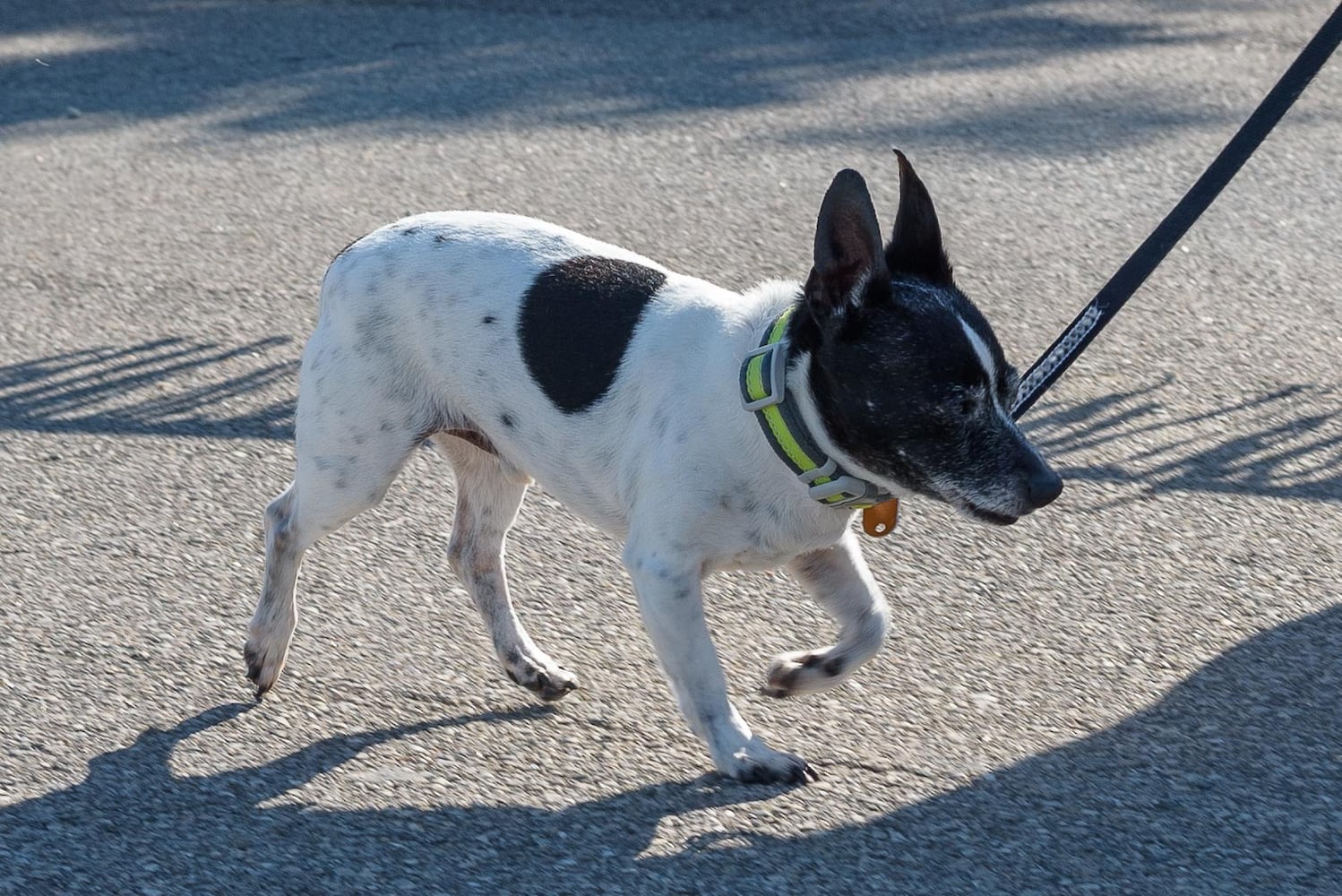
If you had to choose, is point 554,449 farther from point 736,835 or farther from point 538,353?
point 736,835

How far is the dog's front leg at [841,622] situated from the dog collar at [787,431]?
314 mm

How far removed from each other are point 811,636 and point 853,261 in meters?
1.29

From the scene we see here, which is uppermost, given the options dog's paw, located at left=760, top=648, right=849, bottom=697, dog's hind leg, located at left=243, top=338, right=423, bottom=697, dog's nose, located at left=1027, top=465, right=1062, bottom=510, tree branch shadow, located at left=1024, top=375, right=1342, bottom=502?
dog's nose, located at left=1027, top=465, right=1062, bottom=510

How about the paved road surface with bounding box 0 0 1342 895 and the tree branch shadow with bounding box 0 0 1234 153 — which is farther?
the tree branch shadow with bounding box 0 0 1234 153

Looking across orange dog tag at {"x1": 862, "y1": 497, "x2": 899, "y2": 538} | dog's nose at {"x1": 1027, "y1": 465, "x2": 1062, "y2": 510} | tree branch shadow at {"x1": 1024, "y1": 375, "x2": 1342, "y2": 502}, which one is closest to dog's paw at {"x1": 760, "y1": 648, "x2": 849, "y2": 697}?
orange dog tag at {"x1": 862, "y1": 497, "x2": 899, "y2": 538}

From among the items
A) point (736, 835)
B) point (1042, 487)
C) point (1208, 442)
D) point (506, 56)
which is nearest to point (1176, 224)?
point (1042, 487)

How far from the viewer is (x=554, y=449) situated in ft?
12.0

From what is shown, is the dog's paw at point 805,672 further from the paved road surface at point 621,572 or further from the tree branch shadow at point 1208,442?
the tree branch shadow at point 1208,442

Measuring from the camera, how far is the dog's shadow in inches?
127

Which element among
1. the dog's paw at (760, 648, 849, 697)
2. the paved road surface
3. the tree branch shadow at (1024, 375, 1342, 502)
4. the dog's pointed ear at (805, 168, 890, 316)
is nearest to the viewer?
the dog's pointed ear at (805, 168, 890, 316)

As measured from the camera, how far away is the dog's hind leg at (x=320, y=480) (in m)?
3.76

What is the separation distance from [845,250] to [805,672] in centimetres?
99

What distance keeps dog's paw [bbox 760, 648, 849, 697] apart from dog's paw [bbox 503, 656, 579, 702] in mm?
511

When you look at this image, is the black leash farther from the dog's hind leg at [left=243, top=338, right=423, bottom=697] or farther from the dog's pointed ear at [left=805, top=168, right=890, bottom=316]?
the dog's hind leg at [left=243, top=338, right=423, bottom=697]
